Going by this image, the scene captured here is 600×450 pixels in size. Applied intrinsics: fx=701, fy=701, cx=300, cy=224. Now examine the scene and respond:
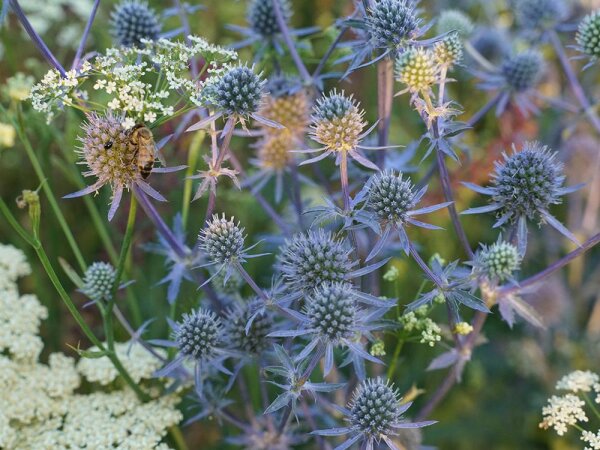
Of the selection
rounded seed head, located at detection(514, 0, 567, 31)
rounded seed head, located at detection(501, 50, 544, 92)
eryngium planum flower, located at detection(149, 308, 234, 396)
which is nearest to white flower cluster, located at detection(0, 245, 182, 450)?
eryngium planum flower, located at detection(149, 308, 234, 396)

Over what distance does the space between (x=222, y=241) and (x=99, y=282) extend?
1.12 feet

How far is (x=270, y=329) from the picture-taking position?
1407 mm

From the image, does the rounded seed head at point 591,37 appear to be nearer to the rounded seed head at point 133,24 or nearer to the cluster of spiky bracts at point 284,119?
the cluster of spiky bracts at point 284,119

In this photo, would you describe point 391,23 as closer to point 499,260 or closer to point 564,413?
point 499,260

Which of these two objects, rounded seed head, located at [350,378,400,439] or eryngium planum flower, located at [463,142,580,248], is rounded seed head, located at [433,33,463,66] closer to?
eryngium planum flower, located at [463,142,580,248]

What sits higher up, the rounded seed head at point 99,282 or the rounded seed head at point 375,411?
the rounded seed head at point 99,282

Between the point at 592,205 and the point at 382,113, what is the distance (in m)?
1.18

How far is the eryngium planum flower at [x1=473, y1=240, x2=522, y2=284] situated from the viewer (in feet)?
4.14

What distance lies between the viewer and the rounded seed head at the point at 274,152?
5.64ft

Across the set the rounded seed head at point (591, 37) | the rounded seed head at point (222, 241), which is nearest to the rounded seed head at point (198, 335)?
the rounded seed head at point (222, 241)

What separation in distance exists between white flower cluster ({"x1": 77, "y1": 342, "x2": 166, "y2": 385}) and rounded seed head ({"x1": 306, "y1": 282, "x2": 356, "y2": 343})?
51cm

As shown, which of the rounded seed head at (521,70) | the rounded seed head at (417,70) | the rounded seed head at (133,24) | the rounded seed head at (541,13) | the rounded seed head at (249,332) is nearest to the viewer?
the rounded seed head at (417,70)

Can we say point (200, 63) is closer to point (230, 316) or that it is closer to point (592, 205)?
point (230, 316)

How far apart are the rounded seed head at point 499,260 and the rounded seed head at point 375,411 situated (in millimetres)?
284
